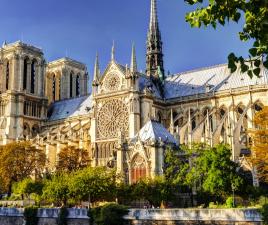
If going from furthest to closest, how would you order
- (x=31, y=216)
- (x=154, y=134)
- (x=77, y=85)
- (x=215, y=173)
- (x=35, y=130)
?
(x=77, y=85), (x=35, y=130), (x=154, y=134), (x=215, y=173), (x=31, y=216)

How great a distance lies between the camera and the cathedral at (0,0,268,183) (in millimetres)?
51938

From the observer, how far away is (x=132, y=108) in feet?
209

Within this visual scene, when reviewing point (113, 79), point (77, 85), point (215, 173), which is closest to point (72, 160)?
point (113, 79)

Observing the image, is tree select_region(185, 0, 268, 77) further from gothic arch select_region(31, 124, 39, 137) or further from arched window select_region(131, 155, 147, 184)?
gothic arch select_region(31, 124, 39, 137)

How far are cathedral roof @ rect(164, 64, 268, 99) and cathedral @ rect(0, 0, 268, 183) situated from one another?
0.46 ft

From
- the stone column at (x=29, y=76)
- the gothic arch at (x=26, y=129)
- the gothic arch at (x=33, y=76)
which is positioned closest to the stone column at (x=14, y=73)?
the stone column at (x=29, y=76)

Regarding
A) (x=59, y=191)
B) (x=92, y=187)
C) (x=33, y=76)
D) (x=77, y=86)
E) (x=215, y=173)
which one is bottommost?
(x=59, y=191)

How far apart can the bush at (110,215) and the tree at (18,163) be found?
92.2ft

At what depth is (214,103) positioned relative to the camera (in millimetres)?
66062

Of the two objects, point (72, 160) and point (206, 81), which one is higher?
point (206, 81)

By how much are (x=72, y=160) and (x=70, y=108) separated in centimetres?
2519

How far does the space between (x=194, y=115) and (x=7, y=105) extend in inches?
1314

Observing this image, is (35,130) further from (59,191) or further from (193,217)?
(193,217)

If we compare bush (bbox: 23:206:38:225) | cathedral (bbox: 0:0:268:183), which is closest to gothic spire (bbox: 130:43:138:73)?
cathedral (bbox: 0:0:268:183)
